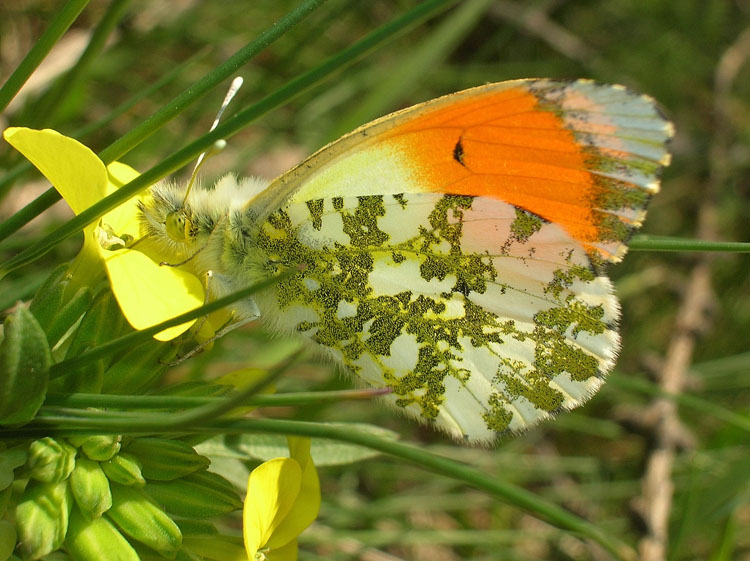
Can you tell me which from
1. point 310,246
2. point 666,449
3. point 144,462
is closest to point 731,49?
point 666,449

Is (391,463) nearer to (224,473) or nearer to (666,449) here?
(666,449)

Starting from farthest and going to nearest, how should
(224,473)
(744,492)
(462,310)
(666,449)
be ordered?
(666,449)
(744,492)
(462,310)
(224,473)

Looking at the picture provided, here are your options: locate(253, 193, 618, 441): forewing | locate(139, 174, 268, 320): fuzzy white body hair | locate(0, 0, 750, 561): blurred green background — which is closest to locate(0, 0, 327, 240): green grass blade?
locate(139, 174, 268, 320): fuzzy white body hair

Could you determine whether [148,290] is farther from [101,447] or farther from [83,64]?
[83,64]

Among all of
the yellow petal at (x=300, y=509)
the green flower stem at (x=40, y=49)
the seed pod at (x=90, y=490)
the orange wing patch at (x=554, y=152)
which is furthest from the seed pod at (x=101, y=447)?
the orange wing patch at (x=554, y=152)

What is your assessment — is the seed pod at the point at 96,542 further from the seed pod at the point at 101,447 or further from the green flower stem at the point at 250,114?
the green flower stem at the point at 250,114
